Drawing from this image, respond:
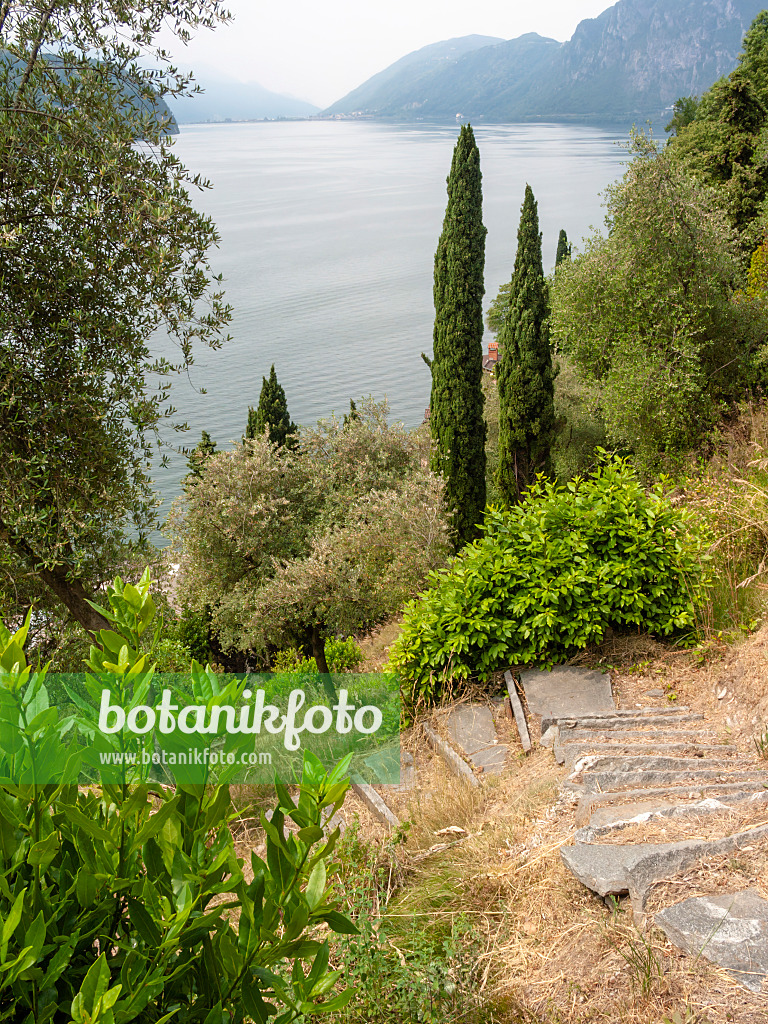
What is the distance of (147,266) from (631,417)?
1059 centimetres

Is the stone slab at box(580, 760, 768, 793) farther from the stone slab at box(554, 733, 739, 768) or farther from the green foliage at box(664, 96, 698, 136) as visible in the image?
the green foliage at box(664, 96, 698, 136)

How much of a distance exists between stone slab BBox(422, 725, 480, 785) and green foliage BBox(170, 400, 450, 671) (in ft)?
21.3

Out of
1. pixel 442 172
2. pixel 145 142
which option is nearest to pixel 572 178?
pixel 442 172

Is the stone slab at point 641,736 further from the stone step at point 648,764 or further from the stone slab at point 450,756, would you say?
the stone slab at point 450,756

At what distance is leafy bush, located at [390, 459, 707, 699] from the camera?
224 inches

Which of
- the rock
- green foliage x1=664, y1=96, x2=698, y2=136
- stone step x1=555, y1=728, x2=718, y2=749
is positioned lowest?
the rock

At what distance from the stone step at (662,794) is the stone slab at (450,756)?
1085 millimetres

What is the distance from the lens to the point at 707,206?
14.0 metres

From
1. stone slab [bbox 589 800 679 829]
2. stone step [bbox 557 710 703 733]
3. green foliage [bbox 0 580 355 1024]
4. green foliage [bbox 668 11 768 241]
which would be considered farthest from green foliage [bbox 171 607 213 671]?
green foliage [bbox 668 11 768 241]

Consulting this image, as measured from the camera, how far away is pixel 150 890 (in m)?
1.17

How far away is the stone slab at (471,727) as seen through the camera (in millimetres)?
5316

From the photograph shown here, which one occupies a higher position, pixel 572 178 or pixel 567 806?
pixel 572 178

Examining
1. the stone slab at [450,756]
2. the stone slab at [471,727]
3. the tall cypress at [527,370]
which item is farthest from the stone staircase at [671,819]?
the tall cypress at [527,370]

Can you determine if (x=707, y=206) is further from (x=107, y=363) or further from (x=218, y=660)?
(x=218, y=660)
